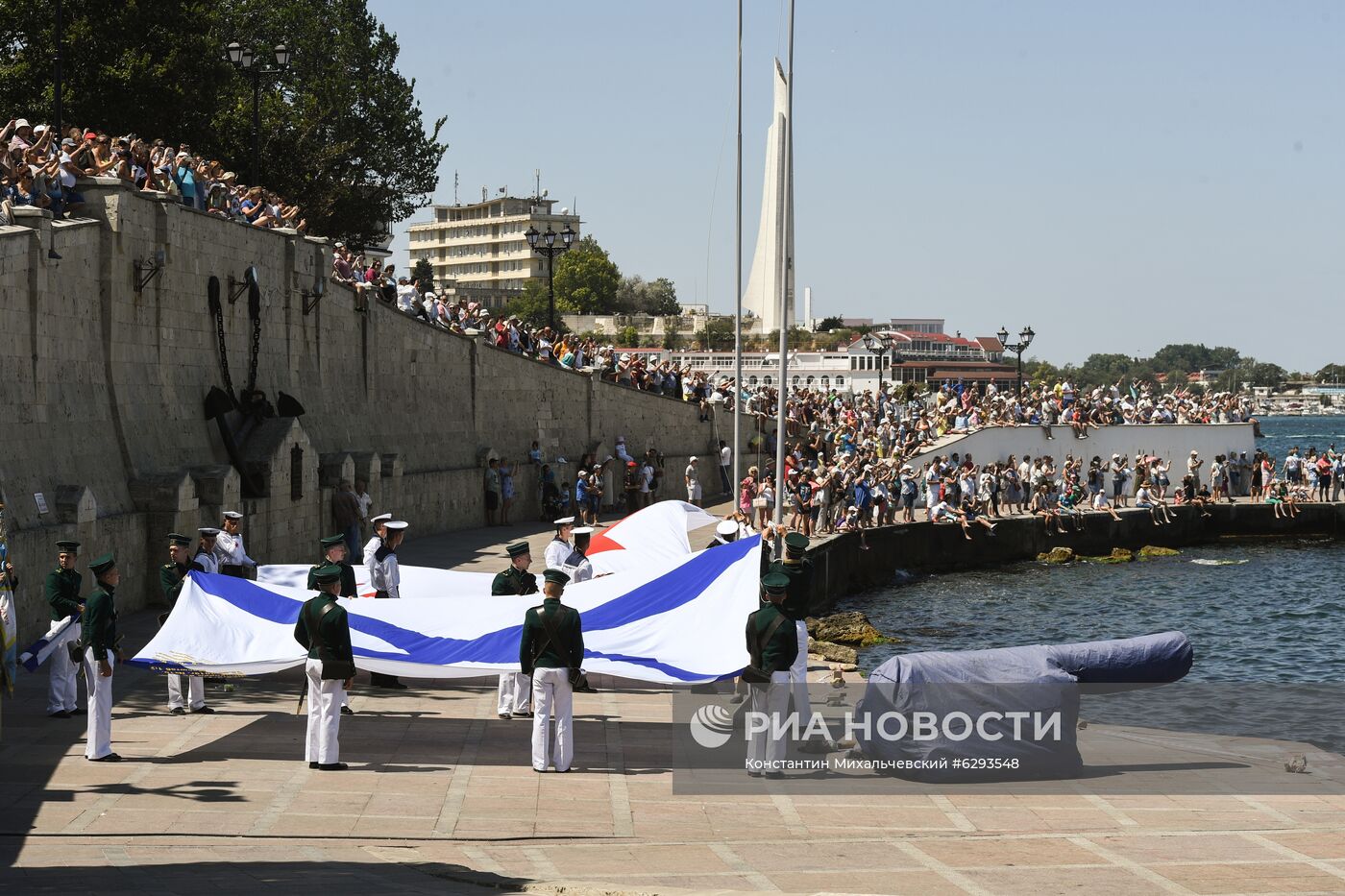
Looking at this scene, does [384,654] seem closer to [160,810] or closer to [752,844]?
[160,810]

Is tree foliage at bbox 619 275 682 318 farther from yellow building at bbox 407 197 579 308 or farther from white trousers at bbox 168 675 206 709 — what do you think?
white trousers at bbox 168 675 206 709

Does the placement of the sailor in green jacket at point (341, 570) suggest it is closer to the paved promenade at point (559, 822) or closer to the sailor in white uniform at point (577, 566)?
the paved promenade at point (559, 822)

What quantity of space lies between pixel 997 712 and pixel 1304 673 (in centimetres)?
1838

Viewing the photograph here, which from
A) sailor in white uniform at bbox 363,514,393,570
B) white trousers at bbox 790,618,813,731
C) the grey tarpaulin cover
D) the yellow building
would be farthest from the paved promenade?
the yellow building

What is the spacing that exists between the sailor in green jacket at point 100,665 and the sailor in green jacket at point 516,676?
3.35 meters

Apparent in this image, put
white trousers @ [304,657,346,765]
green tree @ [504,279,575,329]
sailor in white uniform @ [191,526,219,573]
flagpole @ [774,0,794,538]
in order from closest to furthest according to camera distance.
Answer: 1. white trousers @ [304,657,346,765]
2. sailor in white uniform @ [191,526,219,573]
3. flagpole @ [774,0,794,538]
4. green tree @ [504,279,575,329]

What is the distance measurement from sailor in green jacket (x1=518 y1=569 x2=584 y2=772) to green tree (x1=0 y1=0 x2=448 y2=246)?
72.9ft

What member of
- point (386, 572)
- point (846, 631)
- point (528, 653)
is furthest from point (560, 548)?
point (846, 631)

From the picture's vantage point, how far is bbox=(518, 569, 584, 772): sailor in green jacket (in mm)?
12008

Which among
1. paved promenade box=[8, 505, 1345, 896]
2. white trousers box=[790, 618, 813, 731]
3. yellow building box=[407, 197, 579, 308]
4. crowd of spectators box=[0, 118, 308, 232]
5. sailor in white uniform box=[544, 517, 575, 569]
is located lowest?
paved promenade box=[8, 505, 1345, 896]

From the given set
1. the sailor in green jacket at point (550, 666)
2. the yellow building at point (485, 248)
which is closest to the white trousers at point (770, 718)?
the sailor in green jacket at point (550, 666)

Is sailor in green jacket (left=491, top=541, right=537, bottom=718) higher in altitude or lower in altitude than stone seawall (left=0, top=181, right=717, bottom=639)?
lower

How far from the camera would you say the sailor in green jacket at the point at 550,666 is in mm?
12008

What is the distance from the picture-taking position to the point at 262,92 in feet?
177
